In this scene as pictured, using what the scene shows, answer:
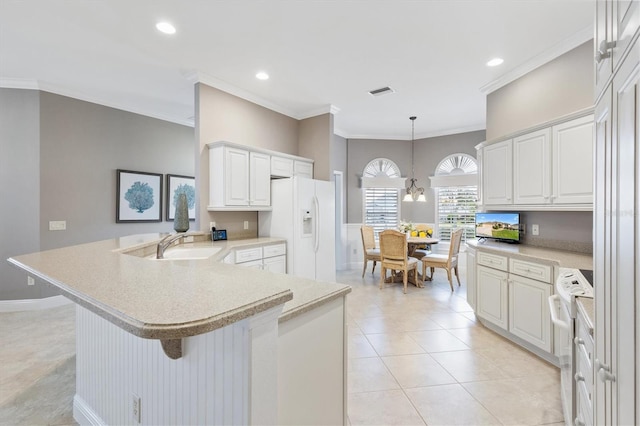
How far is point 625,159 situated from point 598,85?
483 millimetres

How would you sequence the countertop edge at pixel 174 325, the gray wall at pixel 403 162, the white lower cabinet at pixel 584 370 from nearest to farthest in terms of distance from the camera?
the countertop edge at pixel 174 325 → the white lower cabinet at pixel 584 370 → the gray wall at pixel 403 162

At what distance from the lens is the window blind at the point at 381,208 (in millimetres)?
6867

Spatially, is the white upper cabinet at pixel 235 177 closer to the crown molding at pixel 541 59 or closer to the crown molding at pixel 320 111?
the crown molding at pixel 320 111

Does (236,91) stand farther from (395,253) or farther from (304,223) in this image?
(395,253)

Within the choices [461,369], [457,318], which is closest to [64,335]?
[461,369]

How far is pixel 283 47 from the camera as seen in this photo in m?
3.09

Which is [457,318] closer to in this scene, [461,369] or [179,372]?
[461,369]

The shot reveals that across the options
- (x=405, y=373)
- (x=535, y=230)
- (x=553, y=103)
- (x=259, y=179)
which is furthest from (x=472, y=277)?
(x=259, y=179)

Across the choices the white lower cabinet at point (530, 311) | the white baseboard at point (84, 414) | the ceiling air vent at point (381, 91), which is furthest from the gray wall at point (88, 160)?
the white lower cabinet at point (530, 311)

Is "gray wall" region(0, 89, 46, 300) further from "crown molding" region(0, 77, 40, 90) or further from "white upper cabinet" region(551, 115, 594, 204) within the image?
"white upper cabinet" region(551, 115, 594, 204)

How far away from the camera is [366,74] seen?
373 cm

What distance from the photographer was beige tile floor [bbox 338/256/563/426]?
6.38 feet

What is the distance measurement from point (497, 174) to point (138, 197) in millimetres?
5201

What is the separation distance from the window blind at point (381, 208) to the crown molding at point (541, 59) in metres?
3.16
